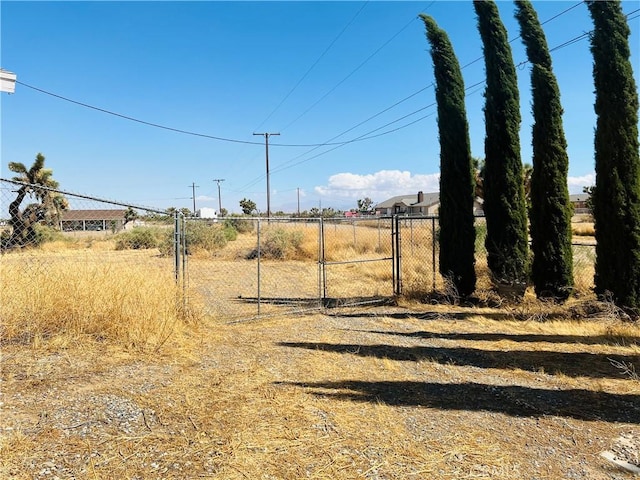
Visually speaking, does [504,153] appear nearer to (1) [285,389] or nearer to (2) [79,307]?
(1) [285,389]

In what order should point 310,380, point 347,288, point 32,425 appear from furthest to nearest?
point 347,288 < point 310,380 < point 32,425

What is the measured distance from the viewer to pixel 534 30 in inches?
338

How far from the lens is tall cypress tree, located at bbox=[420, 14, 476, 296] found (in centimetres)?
930

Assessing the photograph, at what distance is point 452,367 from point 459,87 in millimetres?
6987

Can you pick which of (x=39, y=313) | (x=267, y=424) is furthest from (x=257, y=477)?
(x=39, y=313)

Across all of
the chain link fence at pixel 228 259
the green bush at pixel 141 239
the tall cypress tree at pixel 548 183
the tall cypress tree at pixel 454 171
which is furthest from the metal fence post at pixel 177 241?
the green bush at pixel 141 239

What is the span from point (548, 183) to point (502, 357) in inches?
182

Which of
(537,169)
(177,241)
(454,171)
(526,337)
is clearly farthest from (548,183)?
(177,241)

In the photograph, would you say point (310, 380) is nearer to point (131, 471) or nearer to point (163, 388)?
point (163, 388)

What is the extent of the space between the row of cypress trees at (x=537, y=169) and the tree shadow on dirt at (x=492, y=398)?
3.99m

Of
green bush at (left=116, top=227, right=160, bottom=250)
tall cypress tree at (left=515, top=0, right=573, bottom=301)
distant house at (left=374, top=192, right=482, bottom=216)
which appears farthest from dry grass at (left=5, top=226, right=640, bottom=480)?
distant house at (left=374, top=192, right=482, bottom=216)

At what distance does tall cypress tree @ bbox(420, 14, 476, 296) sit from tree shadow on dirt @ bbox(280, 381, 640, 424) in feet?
16.8

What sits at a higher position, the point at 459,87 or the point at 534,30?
the point at 534,30

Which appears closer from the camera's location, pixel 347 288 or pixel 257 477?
pixel 257 477
